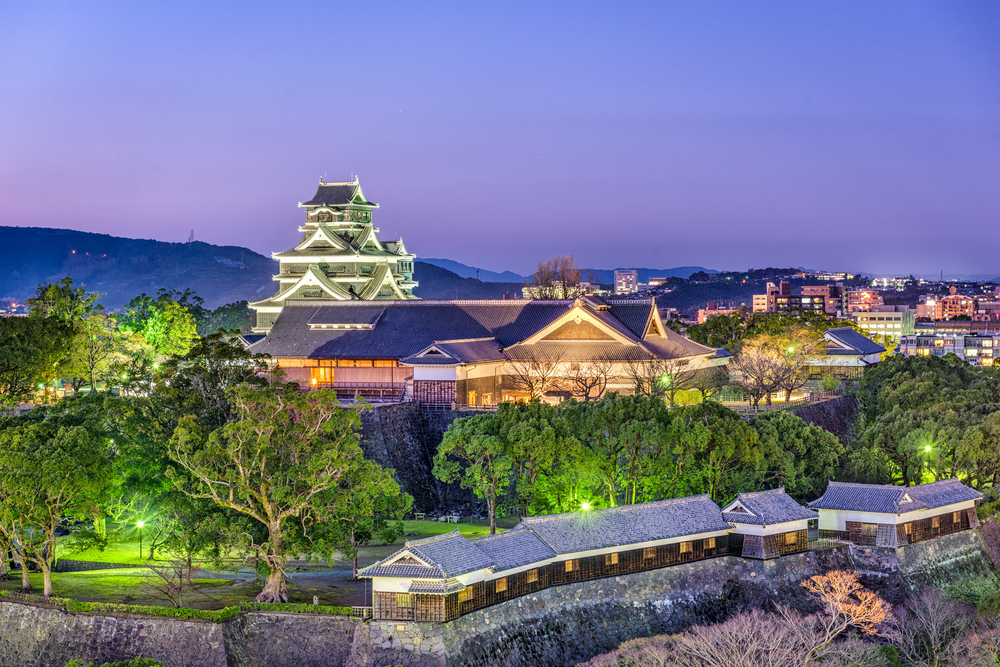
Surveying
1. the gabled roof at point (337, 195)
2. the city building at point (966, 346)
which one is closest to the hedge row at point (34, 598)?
the gabled roof at point (337, 195)

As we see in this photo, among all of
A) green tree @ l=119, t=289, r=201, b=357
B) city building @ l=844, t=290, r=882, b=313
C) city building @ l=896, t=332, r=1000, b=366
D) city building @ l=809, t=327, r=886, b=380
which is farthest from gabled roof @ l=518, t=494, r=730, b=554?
city building @ l=844, t=290, r=882, b=313

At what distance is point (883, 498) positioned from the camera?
34844 millimetres

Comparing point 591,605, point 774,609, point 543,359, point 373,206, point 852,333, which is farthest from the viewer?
point 373,206

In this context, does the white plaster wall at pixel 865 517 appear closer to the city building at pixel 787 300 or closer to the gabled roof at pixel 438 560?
the gabled roof at pixel 438 560

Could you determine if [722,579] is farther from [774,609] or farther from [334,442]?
[334,442]

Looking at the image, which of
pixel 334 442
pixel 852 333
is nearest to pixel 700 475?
pixel 334 442

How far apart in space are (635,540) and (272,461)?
10617 mm

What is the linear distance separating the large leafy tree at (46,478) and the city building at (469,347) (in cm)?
1674

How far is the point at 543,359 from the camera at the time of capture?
4878 cm

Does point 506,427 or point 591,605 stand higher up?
point 506,427

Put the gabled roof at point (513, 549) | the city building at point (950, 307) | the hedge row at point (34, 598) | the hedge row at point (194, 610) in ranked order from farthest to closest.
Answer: the city building at point (950, 307)
the hedge row at point (34, 598)
the gabled roof at point (513, 549)
the hedge row at point (194, 610)

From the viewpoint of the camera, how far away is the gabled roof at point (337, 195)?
232 feet

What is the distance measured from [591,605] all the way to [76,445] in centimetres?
1521

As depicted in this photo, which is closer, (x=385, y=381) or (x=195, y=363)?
(x=195, y=363)
